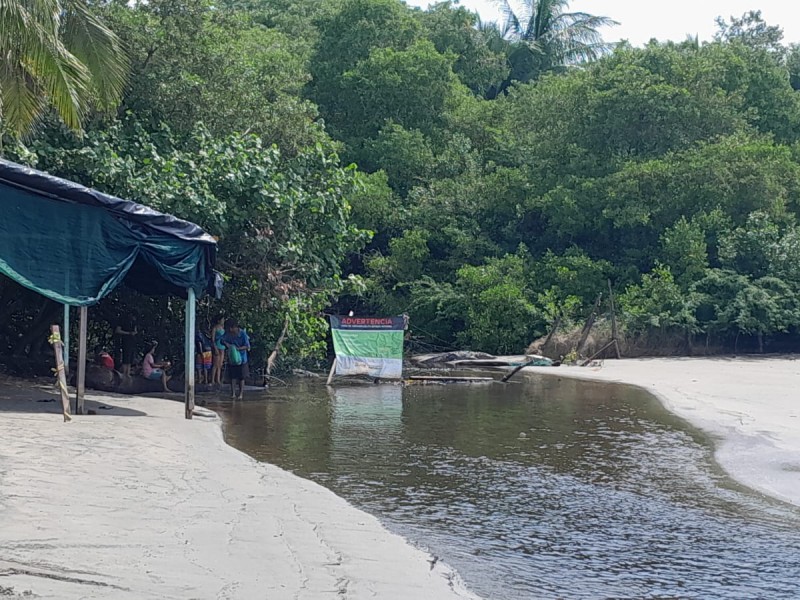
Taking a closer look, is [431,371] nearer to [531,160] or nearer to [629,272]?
[629,272]

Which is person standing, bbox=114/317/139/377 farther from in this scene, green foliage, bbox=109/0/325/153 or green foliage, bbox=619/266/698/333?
green foliage, bbox=619/266/698/333

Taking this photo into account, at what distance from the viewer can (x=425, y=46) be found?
135 ft

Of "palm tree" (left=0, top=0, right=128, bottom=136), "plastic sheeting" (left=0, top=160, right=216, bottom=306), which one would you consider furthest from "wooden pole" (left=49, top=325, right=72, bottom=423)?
"palm tree" (left=0, top=0, right=128, bottom=136)

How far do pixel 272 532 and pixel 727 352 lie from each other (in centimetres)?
2812

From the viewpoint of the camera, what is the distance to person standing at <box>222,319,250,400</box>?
61.3 ft

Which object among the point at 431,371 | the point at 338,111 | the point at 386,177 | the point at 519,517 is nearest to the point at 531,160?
the point at 386,177

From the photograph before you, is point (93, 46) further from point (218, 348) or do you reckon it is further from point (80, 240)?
point (218, 348)

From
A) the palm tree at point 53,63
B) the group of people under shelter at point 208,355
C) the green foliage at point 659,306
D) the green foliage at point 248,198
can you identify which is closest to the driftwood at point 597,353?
the green foliage at point 659,306

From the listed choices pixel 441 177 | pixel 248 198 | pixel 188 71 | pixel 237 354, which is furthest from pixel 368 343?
pixel 441 177

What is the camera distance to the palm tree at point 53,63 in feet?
42.3

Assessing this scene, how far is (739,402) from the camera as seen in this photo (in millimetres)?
18234

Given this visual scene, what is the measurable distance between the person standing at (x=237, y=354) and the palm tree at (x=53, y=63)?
201 inches

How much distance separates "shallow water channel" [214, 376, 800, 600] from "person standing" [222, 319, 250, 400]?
0.96 meters

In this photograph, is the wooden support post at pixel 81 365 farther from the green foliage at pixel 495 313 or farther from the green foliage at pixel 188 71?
the green foliage at pixel 495 313
